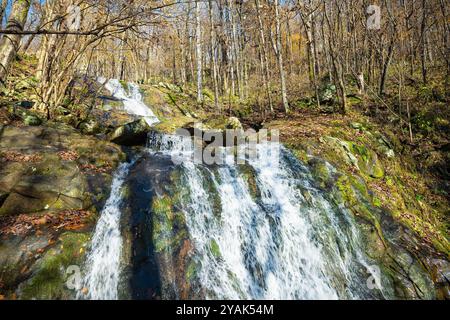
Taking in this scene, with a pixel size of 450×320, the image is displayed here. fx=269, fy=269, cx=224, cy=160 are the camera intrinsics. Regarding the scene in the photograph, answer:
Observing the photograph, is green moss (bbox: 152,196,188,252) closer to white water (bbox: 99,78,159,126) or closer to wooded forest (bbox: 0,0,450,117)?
wooded forest (bbox: 0,0,450,117)

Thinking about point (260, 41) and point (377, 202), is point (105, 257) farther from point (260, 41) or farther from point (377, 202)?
point (260, 41)

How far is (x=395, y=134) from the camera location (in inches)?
475

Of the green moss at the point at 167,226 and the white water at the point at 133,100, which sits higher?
the white water at the point at 133,100

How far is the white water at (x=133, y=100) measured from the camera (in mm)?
15777

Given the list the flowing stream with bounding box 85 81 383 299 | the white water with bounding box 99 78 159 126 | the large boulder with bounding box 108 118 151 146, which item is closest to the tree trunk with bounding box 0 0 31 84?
the flowing stream with bounding box 85 81 383 299

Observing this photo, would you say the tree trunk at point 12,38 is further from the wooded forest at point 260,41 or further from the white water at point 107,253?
the white water at point 107,253

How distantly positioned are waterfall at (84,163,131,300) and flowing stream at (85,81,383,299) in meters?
0.02

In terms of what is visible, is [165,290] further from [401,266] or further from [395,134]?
[395,134]

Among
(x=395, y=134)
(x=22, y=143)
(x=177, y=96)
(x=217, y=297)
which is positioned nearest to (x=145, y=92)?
(x=177, y=96)

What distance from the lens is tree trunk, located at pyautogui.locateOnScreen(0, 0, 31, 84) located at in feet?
10.3

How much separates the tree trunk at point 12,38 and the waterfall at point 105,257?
3.70 metres

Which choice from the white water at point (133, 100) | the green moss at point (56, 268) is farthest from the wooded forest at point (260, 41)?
the green moss at point (56, 268)

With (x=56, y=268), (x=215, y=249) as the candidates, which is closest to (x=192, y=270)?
(x=215, y=249)

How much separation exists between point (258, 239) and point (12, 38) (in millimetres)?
5817
